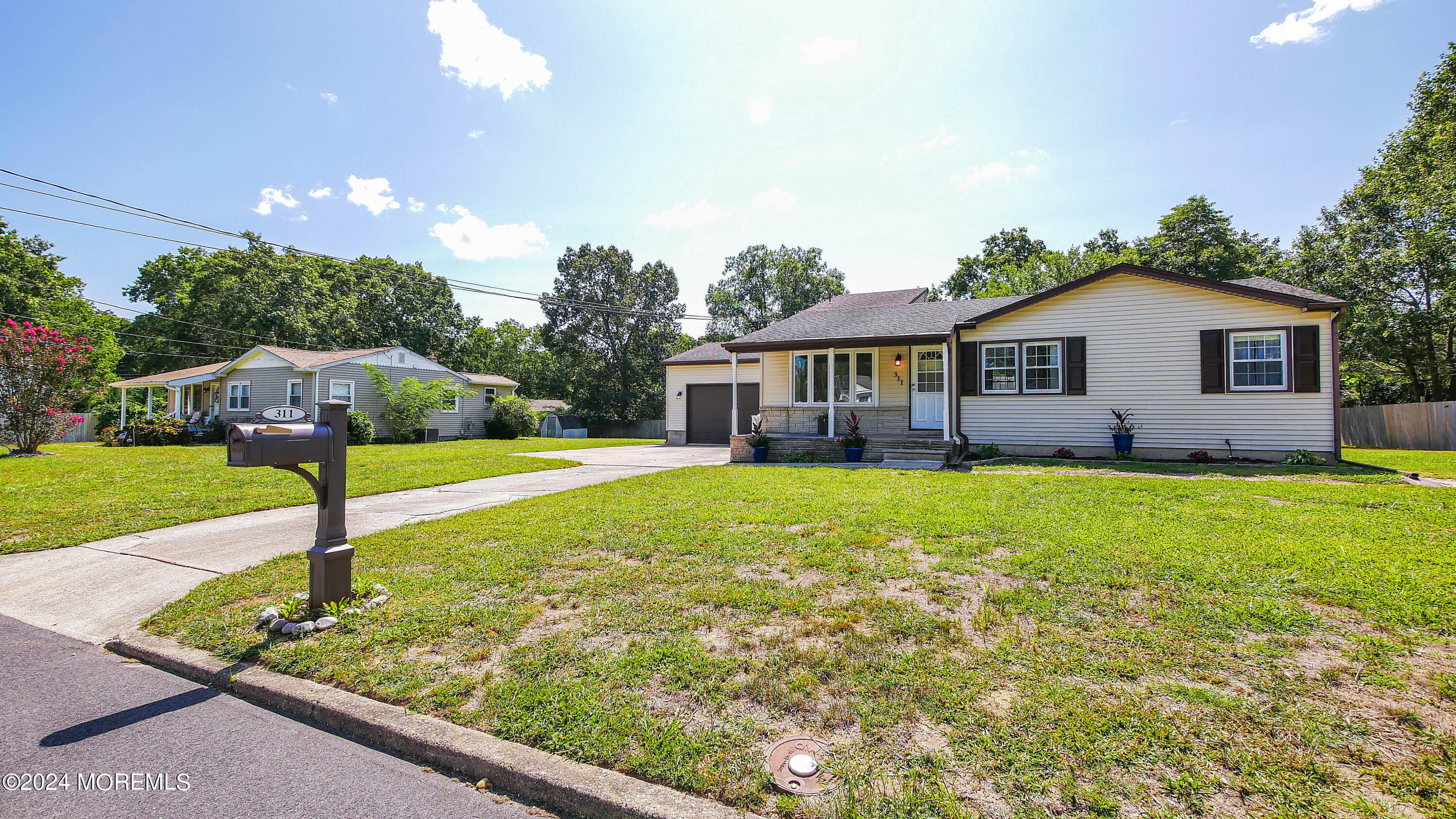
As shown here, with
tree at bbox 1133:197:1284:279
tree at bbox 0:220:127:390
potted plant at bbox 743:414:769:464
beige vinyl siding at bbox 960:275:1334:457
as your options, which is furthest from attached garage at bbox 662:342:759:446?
tree at bbox 0:220:127:390

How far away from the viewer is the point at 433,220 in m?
21.5

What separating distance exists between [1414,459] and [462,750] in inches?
759

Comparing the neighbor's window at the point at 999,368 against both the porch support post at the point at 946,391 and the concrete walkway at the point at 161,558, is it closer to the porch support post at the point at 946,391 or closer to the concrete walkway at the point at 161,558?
the porch support post at the point at 946,391

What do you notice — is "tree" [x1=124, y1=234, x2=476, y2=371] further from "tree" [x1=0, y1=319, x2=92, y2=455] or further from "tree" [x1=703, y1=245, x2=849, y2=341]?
"tree" [x1=703, y1=245, x2=849, y2=341]

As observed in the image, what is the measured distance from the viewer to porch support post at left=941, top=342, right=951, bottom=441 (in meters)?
13.0

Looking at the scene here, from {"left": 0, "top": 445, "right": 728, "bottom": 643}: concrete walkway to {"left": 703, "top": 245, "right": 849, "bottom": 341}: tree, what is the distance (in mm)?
32216

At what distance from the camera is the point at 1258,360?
11.8 m

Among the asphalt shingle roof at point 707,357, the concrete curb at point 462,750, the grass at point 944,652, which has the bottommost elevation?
the concrete curb at point 462,750

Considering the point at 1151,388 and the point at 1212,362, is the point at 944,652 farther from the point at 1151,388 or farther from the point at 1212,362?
the point at 1212,362

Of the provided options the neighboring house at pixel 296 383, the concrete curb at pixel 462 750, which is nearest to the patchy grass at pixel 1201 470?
the concrete curb at pixel 462 750

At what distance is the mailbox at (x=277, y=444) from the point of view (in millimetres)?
3107

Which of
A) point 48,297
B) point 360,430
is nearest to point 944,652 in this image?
point 360,430

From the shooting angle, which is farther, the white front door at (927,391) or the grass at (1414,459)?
the white front door at (927,391)

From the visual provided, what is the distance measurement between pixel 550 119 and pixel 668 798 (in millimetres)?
16358
